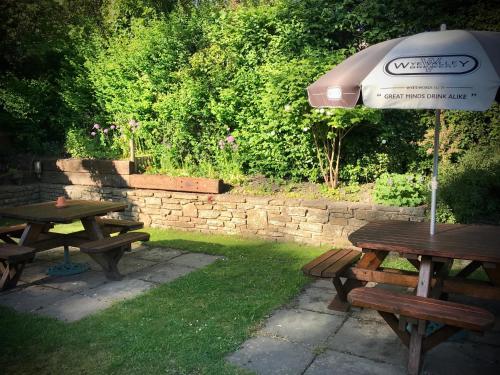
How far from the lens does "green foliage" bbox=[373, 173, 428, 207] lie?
5820mm

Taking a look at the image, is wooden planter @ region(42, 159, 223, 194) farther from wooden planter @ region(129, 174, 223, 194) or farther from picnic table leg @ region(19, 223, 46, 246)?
picnic table leg @ region(19, 223, 46, 246)

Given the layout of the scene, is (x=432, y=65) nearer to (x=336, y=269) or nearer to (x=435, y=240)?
(x=435, y=240)

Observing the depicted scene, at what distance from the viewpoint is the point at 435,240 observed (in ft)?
11.8

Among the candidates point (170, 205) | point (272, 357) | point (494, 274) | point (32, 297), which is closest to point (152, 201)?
point (170, 205)

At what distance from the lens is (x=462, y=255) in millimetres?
3199

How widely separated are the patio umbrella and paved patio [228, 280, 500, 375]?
5.94 ft

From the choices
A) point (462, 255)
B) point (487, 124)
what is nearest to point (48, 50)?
point (487, 124)

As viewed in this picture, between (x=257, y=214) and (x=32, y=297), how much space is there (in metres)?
3.25

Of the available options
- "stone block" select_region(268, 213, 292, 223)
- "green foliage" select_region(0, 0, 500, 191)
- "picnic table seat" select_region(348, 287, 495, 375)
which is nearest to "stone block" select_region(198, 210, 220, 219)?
"green foliage" select_region(0, 0, 500, 191)

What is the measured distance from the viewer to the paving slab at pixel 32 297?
4371 mm

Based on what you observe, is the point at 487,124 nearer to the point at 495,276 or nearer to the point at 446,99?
the point at 495,276

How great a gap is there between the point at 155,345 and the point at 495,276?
2.73 m

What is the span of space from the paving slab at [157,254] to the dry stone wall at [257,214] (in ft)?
3.39

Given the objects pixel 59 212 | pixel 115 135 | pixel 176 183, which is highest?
pixel 115 135
